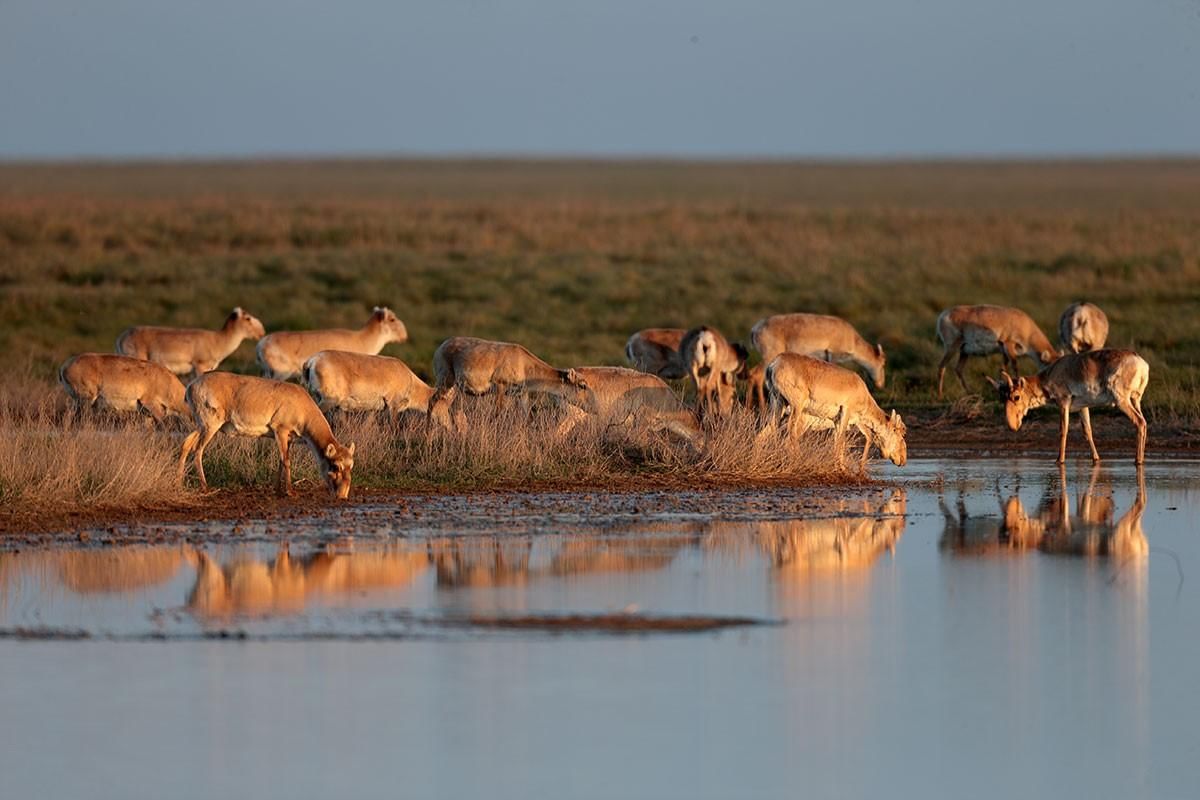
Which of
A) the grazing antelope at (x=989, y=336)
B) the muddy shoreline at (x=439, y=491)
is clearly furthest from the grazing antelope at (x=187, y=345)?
the grazing antelope at (x=989, y=336)

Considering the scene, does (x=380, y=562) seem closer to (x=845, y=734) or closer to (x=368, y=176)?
(x=845, y=734)

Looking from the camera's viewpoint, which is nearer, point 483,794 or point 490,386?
point 483,794

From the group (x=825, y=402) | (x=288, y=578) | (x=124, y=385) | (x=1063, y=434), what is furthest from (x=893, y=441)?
(x=288, y=578)

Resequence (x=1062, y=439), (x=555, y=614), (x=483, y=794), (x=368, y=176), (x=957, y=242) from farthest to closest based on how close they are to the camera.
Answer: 1. (x=368, y=176)
2. (x=957, y=242)
3. (x=1062, y=439)
4. (x=555, y=614)
5. (x=483, y=794)

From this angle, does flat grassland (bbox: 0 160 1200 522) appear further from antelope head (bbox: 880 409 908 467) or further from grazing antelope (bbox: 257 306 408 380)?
antelope head (bbox: 880 409 908 467)

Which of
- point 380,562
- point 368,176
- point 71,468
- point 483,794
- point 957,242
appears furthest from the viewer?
point 368,176

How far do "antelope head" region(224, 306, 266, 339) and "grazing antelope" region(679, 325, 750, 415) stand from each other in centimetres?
610

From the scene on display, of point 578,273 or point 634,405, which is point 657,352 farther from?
point 578,273

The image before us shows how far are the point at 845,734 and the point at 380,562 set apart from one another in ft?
16.1

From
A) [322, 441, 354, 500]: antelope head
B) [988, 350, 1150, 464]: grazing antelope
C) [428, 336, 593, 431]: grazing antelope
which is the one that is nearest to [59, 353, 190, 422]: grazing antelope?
[428, 336, 593, 431]: grazing antelope

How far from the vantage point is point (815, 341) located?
2598cm

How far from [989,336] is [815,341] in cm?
270

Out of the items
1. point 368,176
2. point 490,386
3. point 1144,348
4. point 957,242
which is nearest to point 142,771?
point 490,386

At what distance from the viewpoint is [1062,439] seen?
795 inches
